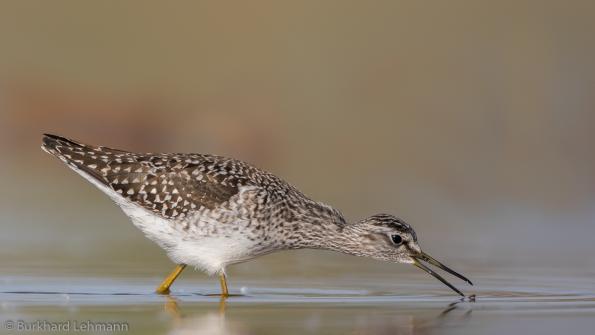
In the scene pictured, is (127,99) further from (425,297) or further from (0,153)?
(425,297)

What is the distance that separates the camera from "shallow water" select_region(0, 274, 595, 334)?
37.5 ft

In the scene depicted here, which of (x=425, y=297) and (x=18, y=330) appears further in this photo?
(x=425, y=297)

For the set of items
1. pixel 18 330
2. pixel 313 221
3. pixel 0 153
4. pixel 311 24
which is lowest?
pixel 18 330

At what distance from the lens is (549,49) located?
26.2 meters

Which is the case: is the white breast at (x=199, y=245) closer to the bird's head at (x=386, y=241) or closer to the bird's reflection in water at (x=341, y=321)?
the bird's head at (x=386, y=241)

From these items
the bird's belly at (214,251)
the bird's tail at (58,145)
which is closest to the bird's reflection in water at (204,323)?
the bird's belly at (214,251)

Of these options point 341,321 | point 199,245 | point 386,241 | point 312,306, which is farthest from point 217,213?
point 341,321

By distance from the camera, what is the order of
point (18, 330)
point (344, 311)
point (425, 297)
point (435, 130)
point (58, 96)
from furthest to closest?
1. point (58, 96)
2. point (435, 130)
3. point (425, 297)
4. point (344, 311)
5. point (18, 330)

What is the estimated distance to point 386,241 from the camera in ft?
48.7

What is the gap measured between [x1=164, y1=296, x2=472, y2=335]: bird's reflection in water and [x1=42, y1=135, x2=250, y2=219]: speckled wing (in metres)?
1.93

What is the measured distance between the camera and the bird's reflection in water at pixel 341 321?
1127 centimetres

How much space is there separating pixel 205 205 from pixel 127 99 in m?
14.2

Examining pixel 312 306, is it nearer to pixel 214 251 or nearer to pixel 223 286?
pixel 223 286

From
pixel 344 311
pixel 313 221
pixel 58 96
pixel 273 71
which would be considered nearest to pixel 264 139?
pixel 273 71
